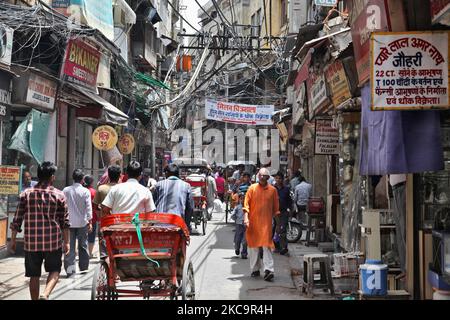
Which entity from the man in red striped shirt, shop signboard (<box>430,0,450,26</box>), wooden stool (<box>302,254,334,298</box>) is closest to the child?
wooden stool (<box>302,254,334,298</box>)

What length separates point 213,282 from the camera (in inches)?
401

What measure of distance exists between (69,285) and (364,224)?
15.8ft

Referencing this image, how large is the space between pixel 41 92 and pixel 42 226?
22.9ft

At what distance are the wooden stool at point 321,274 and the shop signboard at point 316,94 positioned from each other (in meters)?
4.17

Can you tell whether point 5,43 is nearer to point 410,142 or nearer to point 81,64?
point 81,64

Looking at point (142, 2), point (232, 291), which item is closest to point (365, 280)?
point (232, 291)

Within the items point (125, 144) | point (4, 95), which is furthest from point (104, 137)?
point (125, 144)

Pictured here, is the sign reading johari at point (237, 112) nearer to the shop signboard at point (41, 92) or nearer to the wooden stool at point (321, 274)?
the shop signboard at point (41, 92)

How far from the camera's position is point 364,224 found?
8938mm

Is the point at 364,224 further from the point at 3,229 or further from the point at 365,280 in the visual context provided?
the point at 3,229

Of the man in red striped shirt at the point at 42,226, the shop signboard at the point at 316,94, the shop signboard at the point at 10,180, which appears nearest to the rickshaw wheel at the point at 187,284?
the man in red striped shirt at the point at 42,226

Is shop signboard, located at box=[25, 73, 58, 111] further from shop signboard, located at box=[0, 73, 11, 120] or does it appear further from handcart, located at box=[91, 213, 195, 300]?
handcart, located at box=[91, 213, 195, 300]

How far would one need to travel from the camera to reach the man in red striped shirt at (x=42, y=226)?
7.09 metres

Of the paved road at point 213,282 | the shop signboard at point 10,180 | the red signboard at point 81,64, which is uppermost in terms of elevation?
the red signboard at point 81,64
